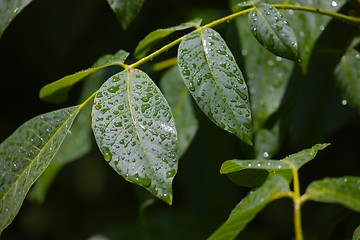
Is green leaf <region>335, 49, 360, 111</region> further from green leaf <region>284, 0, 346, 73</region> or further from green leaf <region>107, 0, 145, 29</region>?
green leaf <region>107, 0, 145, 29</region>

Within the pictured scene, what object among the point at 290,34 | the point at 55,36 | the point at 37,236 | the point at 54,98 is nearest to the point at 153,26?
the point at 55,36

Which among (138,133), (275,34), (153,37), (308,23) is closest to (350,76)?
(308,23)

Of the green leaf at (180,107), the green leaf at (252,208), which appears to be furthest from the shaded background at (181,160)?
the green leaf at (252,208)

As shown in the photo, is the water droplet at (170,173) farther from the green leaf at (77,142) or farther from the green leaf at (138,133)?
the green leaf at (77,142)

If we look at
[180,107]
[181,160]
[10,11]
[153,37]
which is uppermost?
[10,11]

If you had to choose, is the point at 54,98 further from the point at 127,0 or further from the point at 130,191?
the point at 130,191

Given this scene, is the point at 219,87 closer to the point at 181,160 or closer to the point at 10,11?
the point at 10,11

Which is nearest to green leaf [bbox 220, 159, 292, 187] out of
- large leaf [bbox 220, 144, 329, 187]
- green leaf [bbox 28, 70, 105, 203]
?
large leaf [bbox 220, 144, 329, 187]
